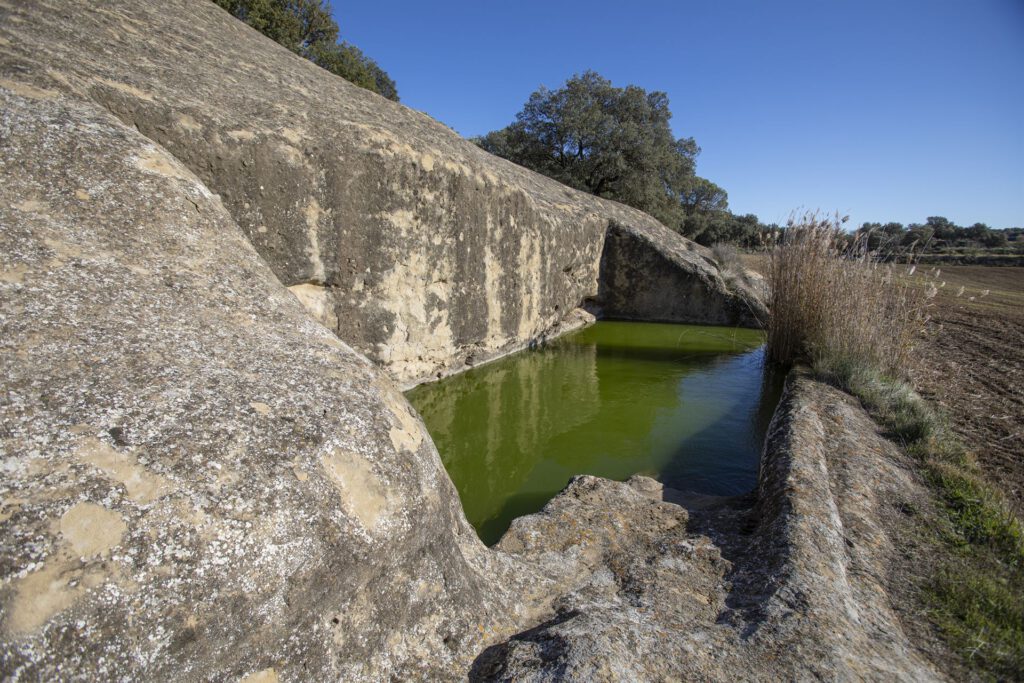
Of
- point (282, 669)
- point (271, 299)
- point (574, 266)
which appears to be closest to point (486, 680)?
point (282, 669)

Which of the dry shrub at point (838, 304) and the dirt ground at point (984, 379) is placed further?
the dry shrub at point (838, 304)

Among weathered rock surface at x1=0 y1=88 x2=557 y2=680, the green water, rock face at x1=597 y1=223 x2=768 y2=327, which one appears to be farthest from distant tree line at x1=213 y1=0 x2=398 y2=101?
weathered rock surface at x1=0 y1=88 x2=557 y2=680

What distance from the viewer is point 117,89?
10.4ft

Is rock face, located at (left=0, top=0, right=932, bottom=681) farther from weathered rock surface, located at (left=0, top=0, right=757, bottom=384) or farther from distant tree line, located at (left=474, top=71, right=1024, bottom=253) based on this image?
distant tree line, located at (left=474, top=71, right=1024, bottom=253)

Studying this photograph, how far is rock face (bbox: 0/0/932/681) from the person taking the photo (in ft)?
4.48

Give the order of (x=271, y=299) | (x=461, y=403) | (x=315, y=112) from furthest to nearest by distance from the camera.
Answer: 1. (x=461, y=403)
2. (x=315, y=112)
3. (x=271, y=299)

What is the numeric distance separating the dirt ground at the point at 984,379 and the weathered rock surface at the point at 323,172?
4.65m

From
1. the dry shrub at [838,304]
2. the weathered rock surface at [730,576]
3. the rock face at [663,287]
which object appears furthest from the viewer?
the rock face at [663,287]

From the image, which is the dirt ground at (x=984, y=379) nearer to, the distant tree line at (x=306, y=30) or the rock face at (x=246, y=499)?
the rock face at (x=246, y=499)

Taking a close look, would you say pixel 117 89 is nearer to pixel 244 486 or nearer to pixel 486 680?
pixel 244 486

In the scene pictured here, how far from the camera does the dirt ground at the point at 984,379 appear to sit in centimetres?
376

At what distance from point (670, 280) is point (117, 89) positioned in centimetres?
912

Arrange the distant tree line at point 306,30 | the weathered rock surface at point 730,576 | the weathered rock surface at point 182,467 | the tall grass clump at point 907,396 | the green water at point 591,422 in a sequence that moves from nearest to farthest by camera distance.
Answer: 1. the weathered rock surface at point 182,467
2. the weathered rock surface at point 730,576
3. the tall grass clump at point 907,396
4. the green water at point 591,422
5. the distant tree line at point 306,30

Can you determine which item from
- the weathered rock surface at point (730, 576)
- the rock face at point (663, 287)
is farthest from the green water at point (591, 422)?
the rock face at point (663, 287)
